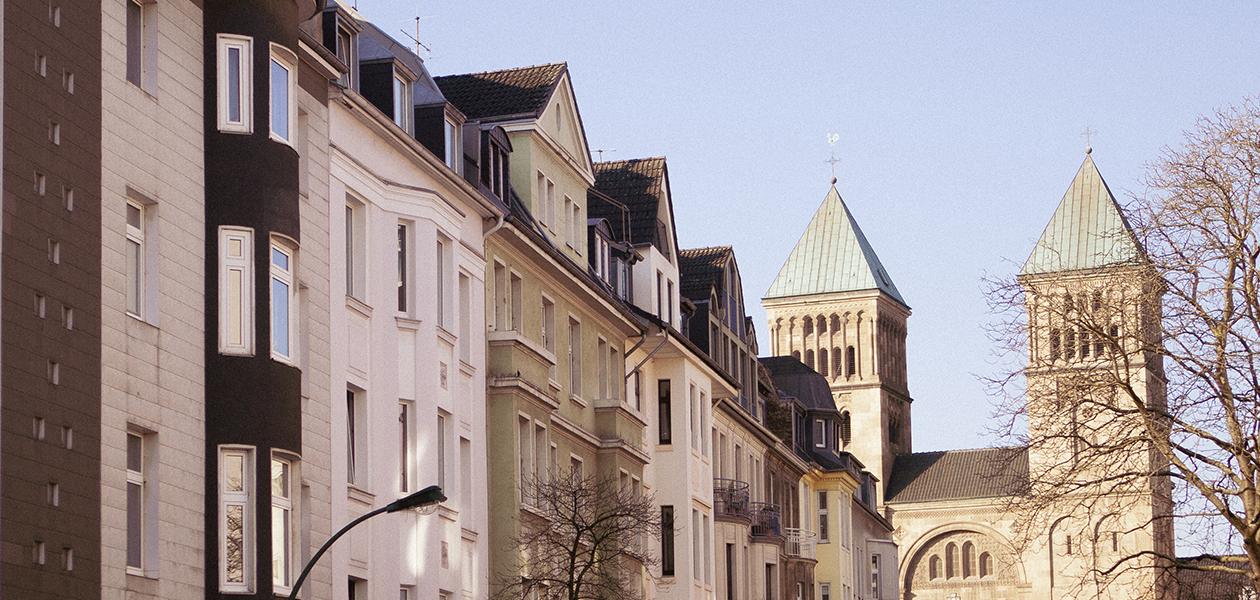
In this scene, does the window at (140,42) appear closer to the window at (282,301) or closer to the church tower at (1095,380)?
the window at (282,301)

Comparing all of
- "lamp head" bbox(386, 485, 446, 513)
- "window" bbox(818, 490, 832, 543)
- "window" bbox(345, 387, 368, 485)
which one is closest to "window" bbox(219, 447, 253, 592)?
"lamp head" bbox(386, 485, 446, 513)

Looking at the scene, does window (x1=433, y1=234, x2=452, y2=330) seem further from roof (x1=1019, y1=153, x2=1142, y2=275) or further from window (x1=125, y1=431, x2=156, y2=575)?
roof (x1=1019, y1=153, x2=1142, y2=275)

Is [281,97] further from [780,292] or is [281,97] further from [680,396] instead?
[780,292]

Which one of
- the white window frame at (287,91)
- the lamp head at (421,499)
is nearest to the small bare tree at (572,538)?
the white window frame at (287,91)

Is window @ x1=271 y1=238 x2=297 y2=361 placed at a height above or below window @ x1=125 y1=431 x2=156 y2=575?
above

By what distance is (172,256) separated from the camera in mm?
24562

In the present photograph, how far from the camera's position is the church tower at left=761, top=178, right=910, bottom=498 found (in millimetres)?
171625

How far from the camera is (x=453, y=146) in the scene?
1446 inches

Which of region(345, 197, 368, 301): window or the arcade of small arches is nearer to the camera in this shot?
region(345, 197, 368, 301): window

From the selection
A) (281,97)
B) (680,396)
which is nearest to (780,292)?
(680,396)

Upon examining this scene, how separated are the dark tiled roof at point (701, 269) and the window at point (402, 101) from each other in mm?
23133

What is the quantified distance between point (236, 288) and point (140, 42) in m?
2.91

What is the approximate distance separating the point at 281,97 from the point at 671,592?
25.8 m

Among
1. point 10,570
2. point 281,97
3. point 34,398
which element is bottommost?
point 10,570
